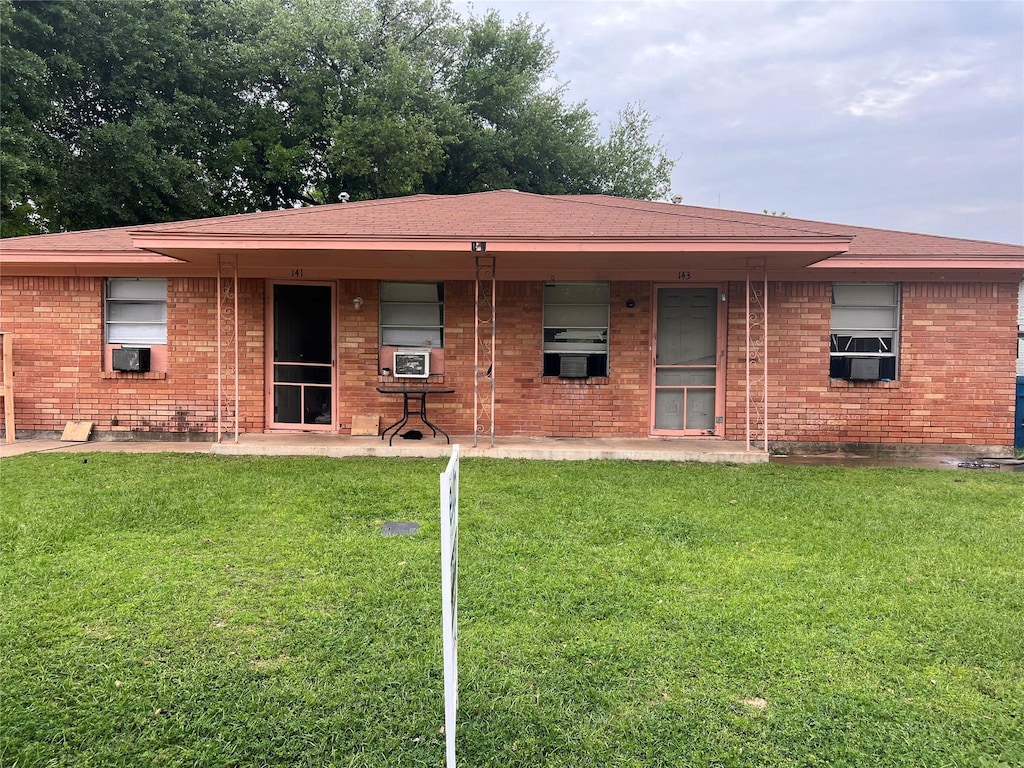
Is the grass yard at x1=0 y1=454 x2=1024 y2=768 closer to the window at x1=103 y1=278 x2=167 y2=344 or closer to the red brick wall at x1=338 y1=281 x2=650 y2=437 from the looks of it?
the red brick wall at x1=338 y1=281 x2=650 y2=437

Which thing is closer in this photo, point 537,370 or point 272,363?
point 537,370

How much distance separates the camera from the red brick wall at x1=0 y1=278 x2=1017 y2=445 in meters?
7.99

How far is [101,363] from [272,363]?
2.44 meters

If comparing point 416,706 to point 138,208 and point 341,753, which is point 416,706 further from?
point 138,208

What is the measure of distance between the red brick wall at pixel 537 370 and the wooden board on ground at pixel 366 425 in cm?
11

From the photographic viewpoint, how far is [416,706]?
2432mm

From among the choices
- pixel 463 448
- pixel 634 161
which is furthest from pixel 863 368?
pixel 634 161

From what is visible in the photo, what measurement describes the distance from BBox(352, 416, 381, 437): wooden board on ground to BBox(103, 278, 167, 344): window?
3.01 m

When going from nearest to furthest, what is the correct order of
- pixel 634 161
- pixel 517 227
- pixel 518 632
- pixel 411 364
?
Answer: pixel 518 632, pixel 517 227, pixel 411 364, pixel 634 161

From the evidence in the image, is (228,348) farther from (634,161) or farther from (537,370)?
(634,161)

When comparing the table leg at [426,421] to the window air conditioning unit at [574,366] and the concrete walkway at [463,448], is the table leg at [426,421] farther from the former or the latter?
the window air conditioning unit at [574,366]

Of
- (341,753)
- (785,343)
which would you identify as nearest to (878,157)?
(785,343)

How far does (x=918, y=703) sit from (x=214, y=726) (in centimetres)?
279

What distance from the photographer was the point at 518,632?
3.00 meters
